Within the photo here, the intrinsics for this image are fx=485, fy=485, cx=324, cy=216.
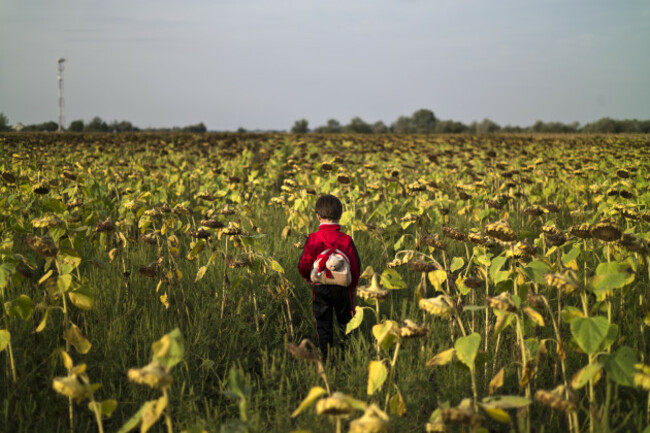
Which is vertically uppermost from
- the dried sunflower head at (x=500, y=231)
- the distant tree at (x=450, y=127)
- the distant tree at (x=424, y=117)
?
the distant tree at (x=424, y=117)

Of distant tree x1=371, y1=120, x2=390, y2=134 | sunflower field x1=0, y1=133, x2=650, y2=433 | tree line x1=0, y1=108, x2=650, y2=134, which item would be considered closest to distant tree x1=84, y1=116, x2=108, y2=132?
tree line x1=0, y1=108, x2=650, y2=134

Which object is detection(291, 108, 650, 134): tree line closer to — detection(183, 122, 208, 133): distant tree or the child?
detection(183, 122, 208, 133): distant tree

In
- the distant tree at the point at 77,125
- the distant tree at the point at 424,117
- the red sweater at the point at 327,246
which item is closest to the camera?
the red sweater at the point at 327,246

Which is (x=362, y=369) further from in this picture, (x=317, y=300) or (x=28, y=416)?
(x=28, y=416)

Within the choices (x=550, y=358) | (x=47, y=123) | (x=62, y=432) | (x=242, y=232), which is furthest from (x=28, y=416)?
(x=47, y=123)

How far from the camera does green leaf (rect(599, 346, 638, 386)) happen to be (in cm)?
147

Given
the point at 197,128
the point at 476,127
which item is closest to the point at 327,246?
the point at 197,128

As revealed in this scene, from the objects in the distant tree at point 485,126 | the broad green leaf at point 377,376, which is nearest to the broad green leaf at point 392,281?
the broad green leaf at point 377,376

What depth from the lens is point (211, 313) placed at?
2.97 meters

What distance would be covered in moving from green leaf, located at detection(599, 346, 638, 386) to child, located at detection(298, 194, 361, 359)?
1.48 metres

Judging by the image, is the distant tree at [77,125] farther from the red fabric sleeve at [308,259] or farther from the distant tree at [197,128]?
the red fabric sleeve at [308,259]

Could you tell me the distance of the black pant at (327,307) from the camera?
2840 mm

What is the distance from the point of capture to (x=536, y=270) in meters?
1.95

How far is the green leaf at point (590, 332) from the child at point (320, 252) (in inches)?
56.3
